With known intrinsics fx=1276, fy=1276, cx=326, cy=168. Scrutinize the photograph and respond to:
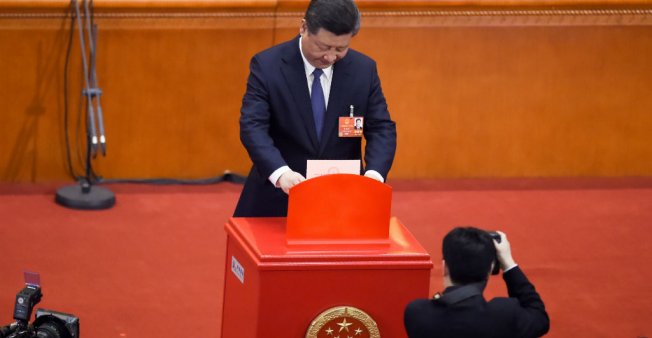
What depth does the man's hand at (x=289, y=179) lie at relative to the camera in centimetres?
376

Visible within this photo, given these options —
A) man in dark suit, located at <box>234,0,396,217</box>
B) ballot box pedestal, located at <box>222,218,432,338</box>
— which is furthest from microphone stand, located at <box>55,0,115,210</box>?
ballot box pedestal, located at <box>222,218,432,338</box>

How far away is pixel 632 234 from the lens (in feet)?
20.7

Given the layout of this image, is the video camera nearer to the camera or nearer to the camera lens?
the camera lens

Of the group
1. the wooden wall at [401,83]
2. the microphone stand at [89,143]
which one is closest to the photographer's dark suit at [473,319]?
the microphone stand at [89,143]

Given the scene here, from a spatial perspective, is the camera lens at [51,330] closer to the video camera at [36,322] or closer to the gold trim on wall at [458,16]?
the video camera at [36,322]

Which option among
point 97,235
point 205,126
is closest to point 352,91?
point 97,235

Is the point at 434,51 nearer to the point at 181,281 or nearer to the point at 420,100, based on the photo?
the point at 420,100

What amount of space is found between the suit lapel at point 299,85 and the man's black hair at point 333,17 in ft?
0.72

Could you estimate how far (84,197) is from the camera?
628 cm

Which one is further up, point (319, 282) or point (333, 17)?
point (333, 17)

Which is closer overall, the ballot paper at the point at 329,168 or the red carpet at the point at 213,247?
the ballot paper at the point at 329,168

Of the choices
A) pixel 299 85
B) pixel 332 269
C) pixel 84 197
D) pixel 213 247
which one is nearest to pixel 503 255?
pixel 332 269

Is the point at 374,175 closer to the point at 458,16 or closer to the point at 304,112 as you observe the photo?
the point at 304,112

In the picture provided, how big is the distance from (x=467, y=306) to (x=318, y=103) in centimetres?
112
